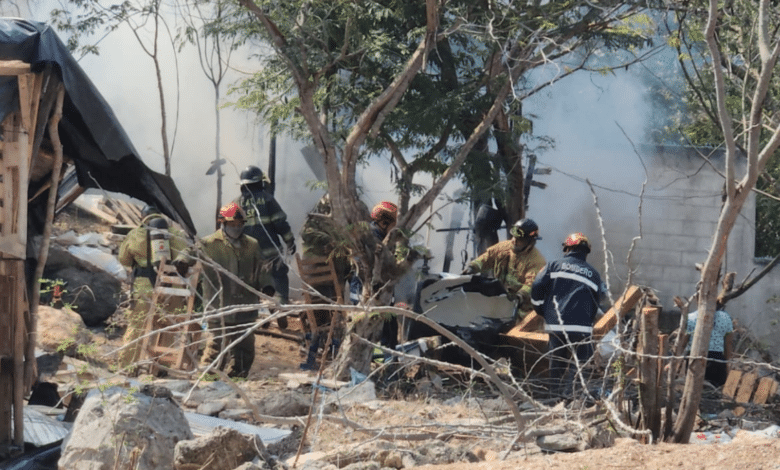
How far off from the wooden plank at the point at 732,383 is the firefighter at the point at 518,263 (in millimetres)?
2038

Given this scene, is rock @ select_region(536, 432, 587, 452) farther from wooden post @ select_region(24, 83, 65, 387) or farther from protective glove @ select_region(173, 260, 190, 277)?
protective glove @ select_region(173, 260, 190, 277)

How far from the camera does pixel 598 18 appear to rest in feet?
35.5

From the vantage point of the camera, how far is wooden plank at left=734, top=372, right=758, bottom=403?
1008 cm

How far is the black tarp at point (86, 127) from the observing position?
292 inches

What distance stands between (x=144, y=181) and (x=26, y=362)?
188 centimetres

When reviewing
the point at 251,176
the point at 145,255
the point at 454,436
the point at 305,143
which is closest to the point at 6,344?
the point at 145,255

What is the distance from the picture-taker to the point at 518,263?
1060 centimetres

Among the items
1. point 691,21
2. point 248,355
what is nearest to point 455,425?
point 248,355

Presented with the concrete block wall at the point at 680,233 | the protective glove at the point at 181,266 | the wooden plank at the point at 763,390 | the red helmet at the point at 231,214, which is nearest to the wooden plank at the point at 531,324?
the wooden plank at the point at 763,390

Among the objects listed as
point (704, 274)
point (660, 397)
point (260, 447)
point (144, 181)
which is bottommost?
point (260, 447)

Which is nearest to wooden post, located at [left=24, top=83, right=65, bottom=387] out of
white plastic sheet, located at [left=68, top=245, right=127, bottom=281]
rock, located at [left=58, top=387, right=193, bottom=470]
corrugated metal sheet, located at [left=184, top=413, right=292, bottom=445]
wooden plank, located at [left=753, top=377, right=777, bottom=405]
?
corrugated metal sheet, located at [left=184, top=413, right=292, bottom=445]

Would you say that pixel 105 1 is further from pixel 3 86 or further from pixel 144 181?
pixel 3 86

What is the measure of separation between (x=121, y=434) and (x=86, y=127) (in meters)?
3.30

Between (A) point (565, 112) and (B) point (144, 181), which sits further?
(A) point (565, 112)
